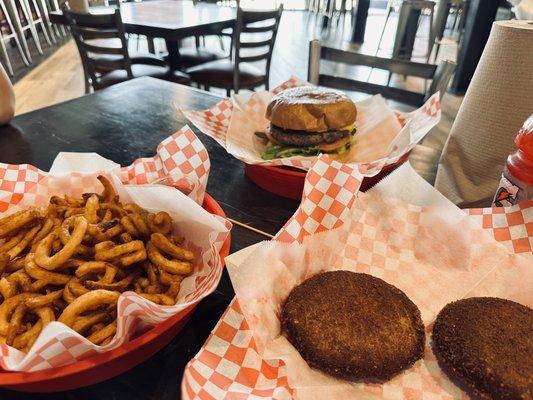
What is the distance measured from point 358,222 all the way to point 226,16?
13.4 feet

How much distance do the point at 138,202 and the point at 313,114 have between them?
0.89m

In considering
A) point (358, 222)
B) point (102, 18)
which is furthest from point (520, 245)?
point (102, 18)

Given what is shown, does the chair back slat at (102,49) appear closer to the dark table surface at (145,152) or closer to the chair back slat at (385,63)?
the dark table surface at (145,152)

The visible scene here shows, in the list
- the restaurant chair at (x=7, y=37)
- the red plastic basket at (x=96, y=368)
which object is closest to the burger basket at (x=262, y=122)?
the red plastic basket at (x=96, y=368)

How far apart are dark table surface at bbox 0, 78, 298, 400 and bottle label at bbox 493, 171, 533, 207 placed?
602 millimetres

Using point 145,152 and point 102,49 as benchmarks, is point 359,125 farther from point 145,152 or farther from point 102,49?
point 102,49

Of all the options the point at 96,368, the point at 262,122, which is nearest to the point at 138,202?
the point at 96,368

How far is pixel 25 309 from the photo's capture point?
73 centimetres

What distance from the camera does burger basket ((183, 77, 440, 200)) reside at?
1322mm

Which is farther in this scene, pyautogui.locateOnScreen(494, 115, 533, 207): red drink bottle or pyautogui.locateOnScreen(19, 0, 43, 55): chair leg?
pyautogui.locateOnScreen(19, 0, 43, 55): chair leg

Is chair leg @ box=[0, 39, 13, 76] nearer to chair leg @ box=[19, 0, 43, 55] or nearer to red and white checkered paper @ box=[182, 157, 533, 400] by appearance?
chair leg @ box=[19, 0, 43, 55]

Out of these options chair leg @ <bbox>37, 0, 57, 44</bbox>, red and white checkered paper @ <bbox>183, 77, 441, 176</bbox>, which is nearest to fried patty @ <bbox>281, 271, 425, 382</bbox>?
red and white checkered paper @ <bbox>183, 77, 441, 176</bbox>

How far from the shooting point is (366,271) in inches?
40.4

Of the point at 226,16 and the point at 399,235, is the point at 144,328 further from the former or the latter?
the point at 226,16
